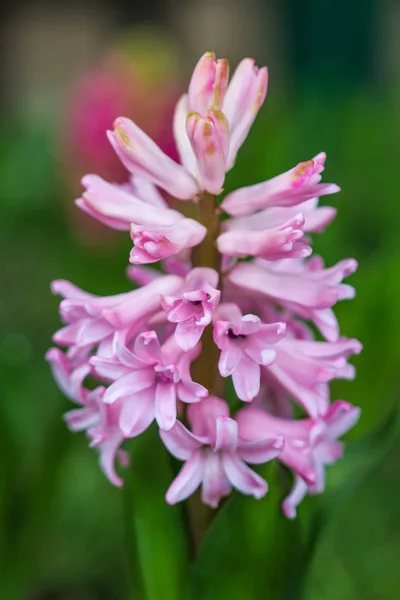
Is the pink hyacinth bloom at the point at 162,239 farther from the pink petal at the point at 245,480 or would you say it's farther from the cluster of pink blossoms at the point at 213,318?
the pink petal at the point at 245,480

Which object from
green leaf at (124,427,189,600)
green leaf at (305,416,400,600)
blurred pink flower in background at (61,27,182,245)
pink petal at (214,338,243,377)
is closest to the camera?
pink petal at (214,338,243,377)

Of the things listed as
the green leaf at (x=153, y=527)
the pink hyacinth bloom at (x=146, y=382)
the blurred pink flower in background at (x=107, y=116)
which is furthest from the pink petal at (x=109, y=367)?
the blurred pink flower in background at (x=107, y=116)

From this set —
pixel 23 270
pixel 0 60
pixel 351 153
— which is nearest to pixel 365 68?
pixel 351 153

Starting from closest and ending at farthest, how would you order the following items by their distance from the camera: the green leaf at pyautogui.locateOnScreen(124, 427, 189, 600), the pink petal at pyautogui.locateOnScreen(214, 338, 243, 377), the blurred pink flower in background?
the pink petal at pyautogui.locateOnScreen(214, 338, 243, 377) → the green leaf at pyautogui.locateOnScreen(124, 427, 189, 600) → the blurred pink flower in background

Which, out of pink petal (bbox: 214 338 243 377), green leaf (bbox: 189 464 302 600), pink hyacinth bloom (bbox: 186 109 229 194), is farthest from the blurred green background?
pink hyacinth bloom (bbox: 186 109 229 194)

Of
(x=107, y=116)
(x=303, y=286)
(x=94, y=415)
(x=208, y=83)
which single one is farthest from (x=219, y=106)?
(x=107, y=116)

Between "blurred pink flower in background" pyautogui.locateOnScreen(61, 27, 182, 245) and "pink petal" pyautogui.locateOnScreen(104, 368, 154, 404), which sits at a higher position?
"pink petal" pyautogui.locateOnScreen(104, 368, 154, 404)

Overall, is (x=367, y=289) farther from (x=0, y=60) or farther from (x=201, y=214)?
(x=0, y=60)

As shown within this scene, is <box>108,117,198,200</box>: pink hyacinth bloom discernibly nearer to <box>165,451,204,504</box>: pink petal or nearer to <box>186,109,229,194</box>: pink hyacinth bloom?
<box>186,109,229,194</box>: pink hyacinth bloom
